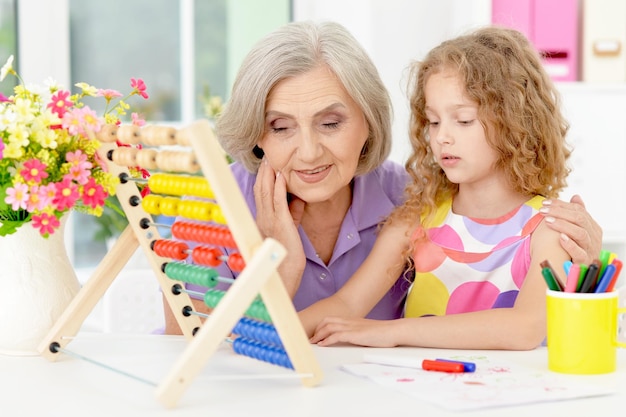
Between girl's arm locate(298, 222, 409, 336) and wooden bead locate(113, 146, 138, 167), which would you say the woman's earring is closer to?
girl's arm locate(298, 222, 409, 336)

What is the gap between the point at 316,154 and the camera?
2.00 m

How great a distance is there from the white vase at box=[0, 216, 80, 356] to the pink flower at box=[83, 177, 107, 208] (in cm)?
13

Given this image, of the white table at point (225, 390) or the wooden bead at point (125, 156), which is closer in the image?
the white table at point (225, 390)

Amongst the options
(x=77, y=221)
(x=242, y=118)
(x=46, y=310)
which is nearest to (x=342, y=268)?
(x=242, y=118)

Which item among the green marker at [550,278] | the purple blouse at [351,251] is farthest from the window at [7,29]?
the green marker at [550,278]

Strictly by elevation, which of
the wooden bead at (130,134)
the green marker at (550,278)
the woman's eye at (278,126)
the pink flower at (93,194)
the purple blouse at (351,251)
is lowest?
the purple blouse at (351,251)

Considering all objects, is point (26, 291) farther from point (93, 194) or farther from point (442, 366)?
point (442, 366)

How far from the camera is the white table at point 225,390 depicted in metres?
1.27

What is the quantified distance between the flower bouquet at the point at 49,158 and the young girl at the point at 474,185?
0.54 meters

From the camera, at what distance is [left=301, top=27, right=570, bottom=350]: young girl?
6.29 feet

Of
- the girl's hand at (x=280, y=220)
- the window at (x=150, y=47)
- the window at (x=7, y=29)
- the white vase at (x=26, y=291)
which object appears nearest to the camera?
the white vase at (x=26, y=291)

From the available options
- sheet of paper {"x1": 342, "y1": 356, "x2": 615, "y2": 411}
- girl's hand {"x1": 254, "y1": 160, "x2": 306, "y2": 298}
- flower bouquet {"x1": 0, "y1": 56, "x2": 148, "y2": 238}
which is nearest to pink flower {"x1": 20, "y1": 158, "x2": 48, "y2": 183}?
flower bouquet {"x1": 0, "y1": 56, "x2": 148, "y2": 238}

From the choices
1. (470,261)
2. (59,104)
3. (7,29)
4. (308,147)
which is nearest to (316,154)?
(308,147)

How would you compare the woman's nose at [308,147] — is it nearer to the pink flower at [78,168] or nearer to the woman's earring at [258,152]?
the woman's earring at [258,152]
